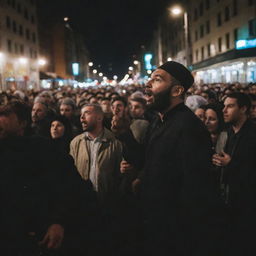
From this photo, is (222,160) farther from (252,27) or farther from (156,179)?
(252,27)

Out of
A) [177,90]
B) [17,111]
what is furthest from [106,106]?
[177,90]

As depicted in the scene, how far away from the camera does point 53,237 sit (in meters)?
3.56

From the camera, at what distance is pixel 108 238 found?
6.60 meters

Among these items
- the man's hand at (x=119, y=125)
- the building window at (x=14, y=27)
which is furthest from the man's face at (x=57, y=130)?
the building window at (x=14, y=27)

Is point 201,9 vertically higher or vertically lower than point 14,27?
higher

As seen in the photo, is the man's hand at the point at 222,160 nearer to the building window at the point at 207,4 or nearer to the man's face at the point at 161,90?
the man's face at the point at 161,90

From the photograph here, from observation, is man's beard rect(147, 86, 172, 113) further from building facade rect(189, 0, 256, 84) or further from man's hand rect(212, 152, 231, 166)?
building facade rect(189, 0, 256, 84)

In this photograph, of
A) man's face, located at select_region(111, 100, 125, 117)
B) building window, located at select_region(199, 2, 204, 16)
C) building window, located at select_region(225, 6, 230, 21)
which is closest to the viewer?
man's face, located at select_region(111, 100, 125, 117)

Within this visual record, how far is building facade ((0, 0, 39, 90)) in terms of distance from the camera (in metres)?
48.6

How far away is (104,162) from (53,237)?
230 cm

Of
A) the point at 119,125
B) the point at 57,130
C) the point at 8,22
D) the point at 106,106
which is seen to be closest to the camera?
the point at 119,125

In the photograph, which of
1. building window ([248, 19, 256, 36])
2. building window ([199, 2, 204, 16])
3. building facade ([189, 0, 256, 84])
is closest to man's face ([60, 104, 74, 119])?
building facade ([189, 0, 256, 84])

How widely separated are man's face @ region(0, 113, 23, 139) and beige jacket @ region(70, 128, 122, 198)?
2.21 meters

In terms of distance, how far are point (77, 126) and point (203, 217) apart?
6.68 metres
